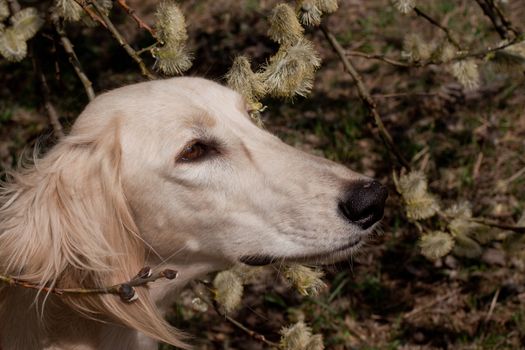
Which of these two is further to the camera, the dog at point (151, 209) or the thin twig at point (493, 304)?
the thin twig at point (493, 304)

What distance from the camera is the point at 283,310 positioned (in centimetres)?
453

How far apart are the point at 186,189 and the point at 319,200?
548 mm

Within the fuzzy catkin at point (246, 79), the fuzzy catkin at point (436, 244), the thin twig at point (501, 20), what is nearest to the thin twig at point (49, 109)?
the fuzzy catkin at point (246, 79)

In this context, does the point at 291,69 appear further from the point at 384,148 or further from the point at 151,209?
the point at 384,148

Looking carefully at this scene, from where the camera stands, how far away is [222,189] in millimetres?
2762

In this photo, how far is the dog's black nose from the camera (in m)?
2.59

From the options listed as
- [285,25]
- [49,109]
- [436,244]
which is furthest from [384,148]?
[285,25]

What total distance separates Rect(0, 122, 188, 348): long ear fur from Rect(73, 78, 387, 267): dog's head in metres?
0.08

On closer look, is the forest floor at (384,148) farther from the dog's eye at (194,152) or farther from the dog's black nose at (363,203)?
the dog's black nose at (363,203)

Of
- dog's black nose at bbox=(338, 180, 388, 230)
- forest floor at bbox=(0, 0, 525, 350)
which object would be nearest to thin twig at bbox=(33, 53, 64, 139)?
forest floor at bbox=(0, 0, 525, 350)

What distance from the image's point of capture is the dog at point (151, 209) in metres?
2.64

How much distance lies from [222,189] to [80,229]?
23.0 inches

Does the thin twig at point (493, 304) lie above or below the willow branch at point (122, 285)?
below

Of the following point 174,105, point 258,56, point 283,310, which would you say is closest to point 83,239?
point 174,105
